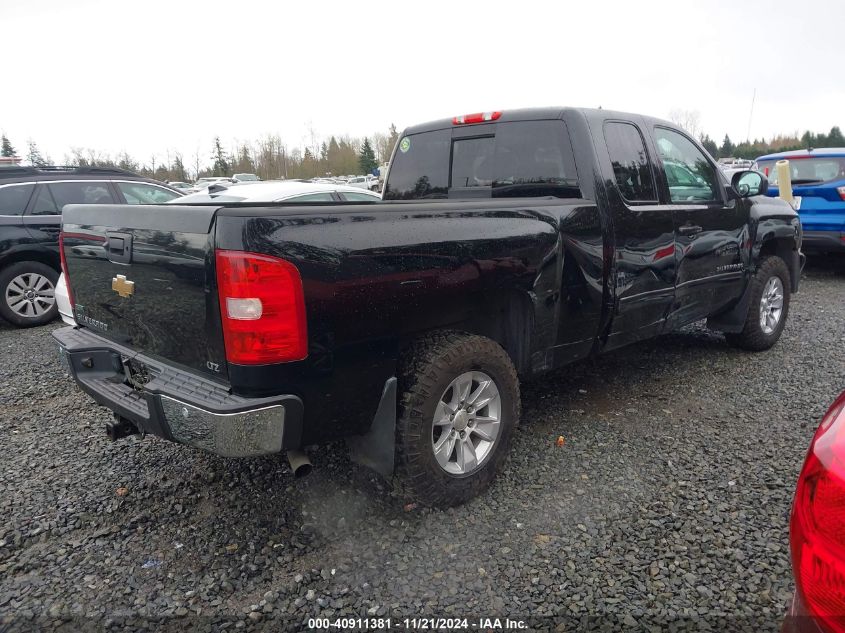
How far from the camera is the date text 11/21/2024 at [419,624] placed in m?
2.16

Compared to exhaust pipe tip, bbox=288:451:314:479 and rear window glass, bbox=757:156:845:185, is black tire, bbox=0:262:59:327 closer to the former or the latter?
exhaust pipe tip, bbox=288:451:314:479

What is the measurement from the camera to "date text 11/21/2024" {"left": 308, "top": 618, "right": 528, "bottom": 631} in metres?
2.16

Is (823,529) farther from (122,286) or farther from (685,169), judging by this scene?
(685,169)

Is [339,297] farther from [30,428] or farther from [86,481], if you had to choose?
[30,428]

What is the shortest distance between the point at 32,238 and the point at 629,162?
6.77 metres

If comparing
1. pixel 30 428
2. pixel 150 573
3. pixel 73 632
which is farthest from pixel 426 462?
pixel 30 428

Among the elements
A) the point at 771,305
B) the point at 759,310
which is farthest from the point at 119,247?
the point at 771,305

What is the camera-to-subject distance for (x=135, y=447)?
3.66 m

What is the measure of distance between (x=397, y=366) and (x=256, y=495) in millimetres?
1133

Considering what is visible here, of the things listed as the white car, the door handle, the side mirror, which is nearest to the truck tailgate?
the door handle

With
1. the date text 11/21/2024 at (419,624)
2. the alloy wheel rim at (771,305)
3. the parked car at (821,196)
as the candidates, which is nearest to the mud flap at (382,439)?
the date text 11/21/2024 at (419,624)

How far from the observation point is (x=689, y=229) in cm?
405

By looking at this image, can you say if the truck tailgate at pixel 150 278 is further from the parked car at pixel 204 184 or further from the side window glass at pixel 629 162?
the parked car at pixel 204 184

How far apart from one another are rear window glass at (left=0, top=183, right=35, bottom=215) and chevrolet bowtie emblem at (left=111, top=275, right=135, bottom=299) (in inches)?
213
